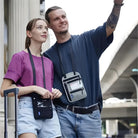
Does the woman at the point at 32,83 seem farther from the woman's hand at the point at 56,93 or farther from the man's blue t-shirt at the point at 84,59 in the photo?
the man's blue t-shirt at the point at 84,59

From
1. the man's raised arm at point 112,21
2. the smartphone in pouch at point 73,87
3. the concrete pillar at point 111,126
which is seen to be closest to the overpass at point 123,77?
the concrete pillar at point 111,126

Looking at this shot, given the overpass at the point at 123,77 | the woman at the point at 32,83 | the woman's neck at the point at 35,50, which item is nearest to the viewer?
the woman at the point at 32,83

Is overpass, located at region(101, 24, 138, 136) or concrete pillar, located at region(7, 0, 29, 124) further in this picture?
overpass, located at region(101, 24, 138, 136)

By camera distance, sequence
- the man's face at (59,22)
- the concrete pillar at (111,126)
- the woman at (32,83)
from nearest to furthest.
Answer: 1. the woman at (32,83)
2. the man's face at (59,22)
3. the concrete pillar at (111,126)

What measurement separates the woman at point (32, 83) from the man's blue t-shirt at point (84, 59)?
16 centimetres

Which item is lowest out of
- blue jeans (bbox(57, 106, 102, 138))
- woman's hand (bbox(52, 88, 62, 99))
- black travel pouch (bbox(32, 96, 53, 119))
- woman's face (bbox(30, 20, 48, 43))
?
blue jeans (bbox(57, 106, 102, 138))

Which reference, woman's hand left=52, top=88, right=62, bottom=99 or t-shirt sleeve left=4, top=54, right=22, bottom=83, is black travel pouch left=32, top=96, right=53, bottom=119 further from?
t-shirt sleeve left=4, top=54, right=22, bottom=83

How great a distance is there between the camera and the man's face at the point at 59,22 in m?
4.25

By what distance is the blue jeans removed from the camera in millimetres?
4059

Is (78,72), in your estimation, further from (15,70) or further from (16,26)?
(16,26)

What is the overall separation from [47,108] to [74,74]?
457 millimetres

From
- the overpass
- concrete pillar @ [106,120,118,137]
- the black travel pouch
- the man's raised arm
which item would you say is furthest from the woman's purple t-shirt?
concrete pillar @ [106,120,118,137]

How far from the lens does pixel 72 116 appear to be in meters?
4.07

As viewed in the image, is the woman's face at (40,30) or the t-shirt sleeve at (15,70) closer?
the t-shirt sleeve at (15,70)
